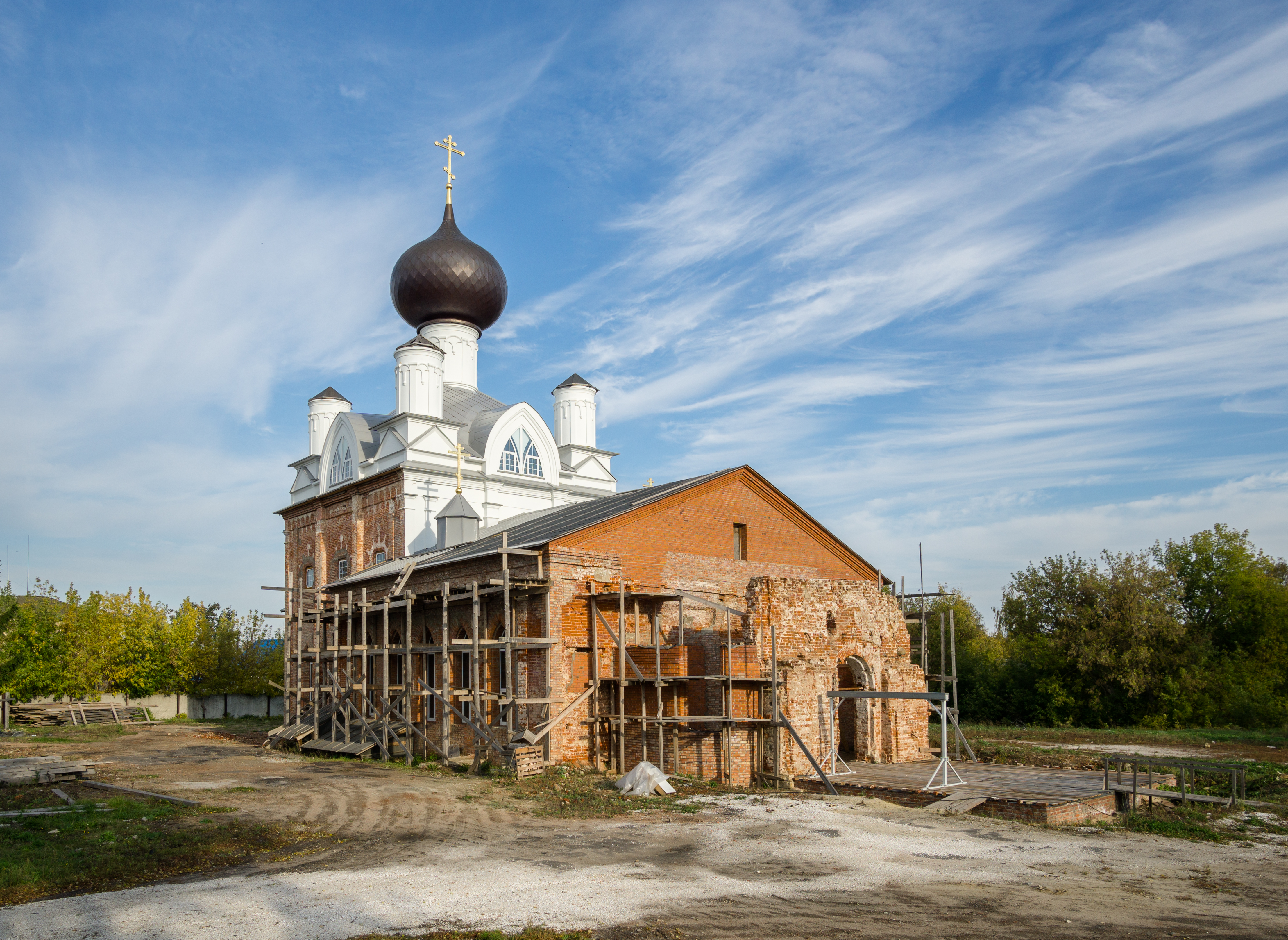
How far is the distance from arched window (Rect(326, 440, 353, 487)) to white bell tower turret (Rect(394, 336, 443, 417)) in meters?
2.38

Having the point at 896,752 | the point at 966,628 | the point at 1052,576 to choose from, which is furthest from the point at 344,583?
the point at 966,628

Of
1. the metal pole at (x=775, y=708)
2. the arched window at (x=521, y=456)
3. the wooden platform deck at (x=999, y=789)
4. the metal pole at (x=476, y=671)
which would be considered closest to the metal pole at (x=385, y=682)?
the metal pole at (x=476, y=671)

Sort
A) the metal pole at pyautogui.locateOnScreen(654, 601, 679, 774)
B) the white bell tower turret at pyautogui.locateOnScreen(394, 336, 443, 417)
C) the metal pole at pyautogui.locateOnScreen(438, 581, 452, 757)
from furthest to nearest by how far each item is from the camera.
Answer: the white bell tower turret at pyautogui.locateOnScreen(394, 336, 443, 417) < the metal pole at pyautogui.locateOnScreen(438, 581, 452, 757) < the metal pole at pyautogui.locateOnScreen(654, 601, 679, 774)

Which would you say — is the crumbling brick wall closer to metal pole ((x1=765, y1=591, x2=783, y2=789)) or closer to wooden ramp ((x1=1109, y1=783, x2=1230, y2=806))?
metal pole ((x1=765, y1=591, x2=783, y2=789))

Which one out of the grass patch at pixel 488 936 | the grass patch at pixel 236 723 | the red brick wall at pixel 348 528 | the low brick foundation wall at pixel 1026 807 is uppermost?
the red brick wall at pixel 348 528

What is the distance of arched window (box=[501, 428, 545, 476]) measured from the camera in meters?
30.4

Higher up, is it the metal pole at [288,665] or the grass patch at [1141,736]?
the metal pole at [288,665]

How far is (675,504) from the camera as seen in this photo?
1986 cm

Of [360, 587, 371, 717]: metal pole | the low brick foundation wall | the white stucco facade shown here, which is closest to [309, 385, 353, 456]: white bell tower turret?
the white stucco facade

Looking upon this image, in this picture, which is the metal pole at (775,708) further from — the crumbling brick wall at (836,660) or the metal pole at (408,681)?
the metal pole at (408,681)

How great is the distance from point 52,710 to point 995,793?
1238 inches

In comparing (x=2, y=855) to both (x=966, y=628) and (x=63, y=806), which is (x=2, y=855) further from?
(x=966, y=628)

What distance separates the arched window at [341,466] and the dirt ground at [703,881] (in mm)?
18604

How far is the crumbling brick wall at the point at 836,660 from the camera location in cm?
1641
